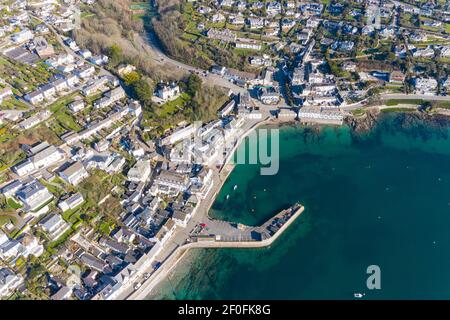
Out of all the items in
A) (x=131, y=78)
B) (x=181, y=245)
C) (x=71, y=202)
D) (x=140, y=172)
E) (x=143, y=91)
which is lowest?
(x=181, y=245)

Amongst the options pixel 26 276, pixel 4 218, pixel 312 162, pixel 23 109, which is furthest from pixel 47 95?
pixel 312 162

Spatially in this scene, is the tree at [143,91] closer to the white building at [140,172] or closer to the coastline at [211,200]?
the white building at [140,172]

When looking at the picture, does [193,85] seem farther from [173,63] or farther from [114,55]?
[114,55]

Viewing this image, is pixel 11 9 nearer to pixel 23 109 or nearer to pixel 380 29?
pixel 23 109

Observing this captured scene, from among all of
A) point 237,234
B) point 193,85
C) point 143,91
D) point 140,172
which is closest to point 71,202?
point 140,172

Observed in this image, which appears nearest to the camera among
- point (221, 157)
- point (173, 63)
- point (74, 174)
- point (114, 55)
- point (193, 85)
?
point (74, 174)

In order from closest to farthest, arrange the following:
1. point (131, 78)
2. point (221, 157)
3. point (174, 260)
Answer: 1. point (174, 260)
2. point (221, 157)
3. point (131, 78)
